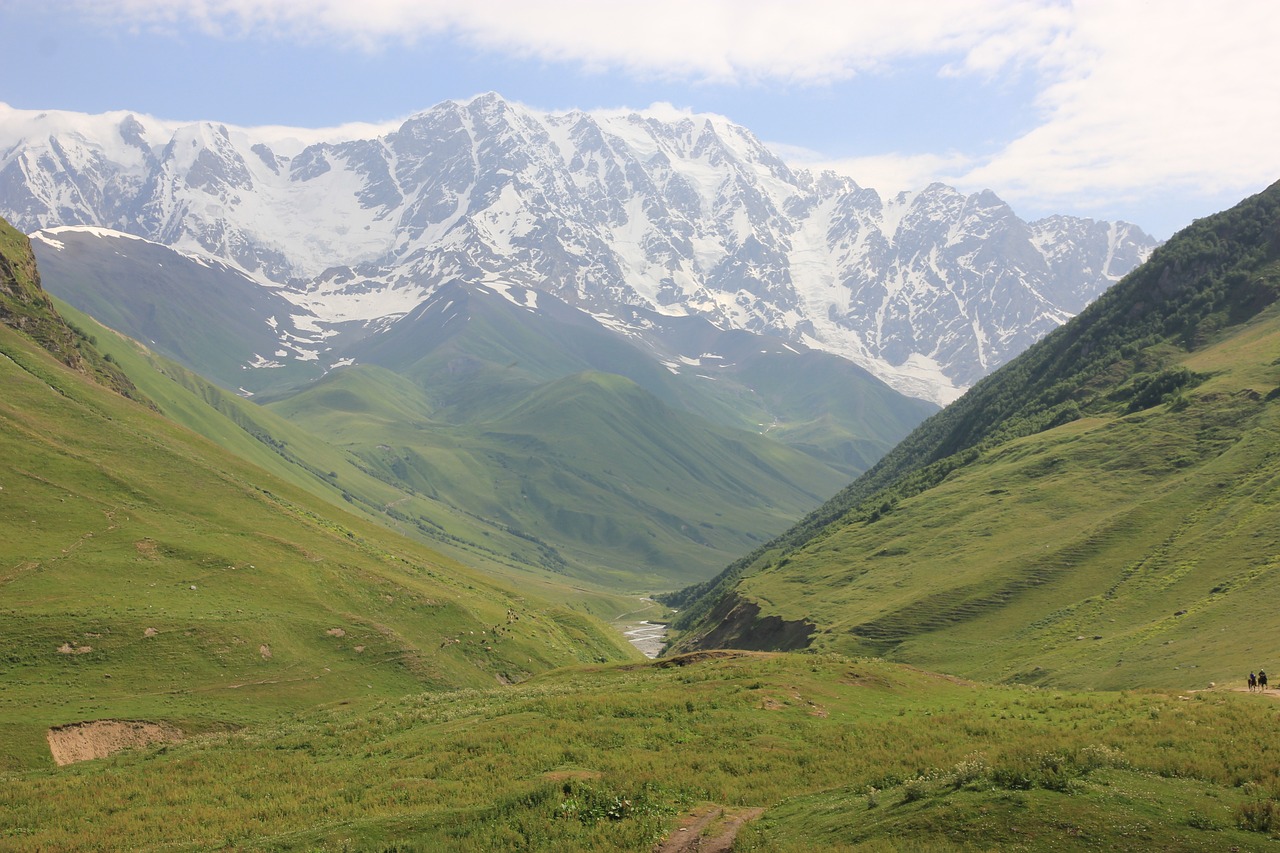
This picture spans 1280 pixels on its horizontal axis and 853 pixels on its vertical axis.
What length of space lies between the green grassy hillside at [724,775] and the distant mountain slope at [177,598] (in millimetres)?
23774

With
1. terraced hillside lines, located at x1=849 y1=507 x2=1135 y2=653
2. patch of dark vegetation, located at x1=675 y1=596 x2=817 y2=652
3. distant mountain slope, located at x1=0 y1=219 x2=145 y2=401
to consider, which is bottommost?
patch of dark vegetation, located at x1=675 y1=596 x2=817 y2=652

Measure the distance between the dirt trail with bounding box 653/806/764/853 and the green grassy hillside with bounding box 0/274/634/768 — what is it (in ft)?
161

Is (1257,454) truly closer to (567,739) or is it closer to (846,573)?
(846,573)

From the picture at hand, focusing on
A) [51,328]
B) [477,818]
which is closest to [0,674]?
[477,818]

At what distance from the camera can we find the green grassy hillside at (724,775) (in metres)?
30.8

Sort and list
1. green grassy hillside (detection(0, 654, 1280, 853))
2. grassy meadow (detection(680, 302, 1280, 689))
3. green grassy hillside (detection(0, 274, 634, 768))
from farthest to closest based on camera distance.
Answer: grassy meadow (detection(680, 302, 1280, 689)) < green grassy hillside (detection(0, 274, 634, 768)) < green grassy hillside (detection(0, 654, 1280, 853))

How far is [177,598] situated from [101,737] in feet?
81.7

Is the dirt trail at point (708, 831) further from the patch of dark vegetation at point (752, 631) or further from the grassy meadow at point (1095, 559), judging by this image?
the patch of dark vegetation at point (752, 631)

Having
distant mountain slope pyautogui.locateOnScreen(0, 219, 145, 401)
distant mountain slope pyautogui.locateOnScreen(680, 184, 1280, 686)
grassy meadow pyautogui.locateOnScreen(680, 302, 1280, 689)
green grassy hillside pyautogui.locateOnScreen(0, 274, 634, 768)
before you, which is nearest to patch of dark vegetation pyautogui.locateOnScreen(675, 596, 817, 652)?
distant mountain slope pyautogui.locateOnScreen(680, 184, 1280, 686)

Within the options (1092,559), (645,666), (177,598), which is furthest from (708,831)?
(1092,559)

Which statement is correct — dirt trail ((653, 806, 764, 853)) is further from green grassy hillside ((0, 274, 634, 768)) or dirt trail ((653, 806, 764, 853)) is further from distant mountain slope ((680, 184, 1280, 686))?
Result: distant mountain slope ((680, 184, 1280, 686))

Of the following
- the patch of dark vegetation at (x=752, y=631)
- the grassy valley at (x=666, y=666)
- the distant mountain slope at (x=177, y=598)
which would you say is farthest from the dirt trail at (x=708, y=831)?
the patch of dark vegetation at (x=752, y=631)

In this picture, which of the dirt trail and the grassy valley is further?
the grassy valley

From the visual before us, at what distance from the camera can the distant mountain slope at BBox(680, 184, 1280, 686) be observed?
95000 mm
